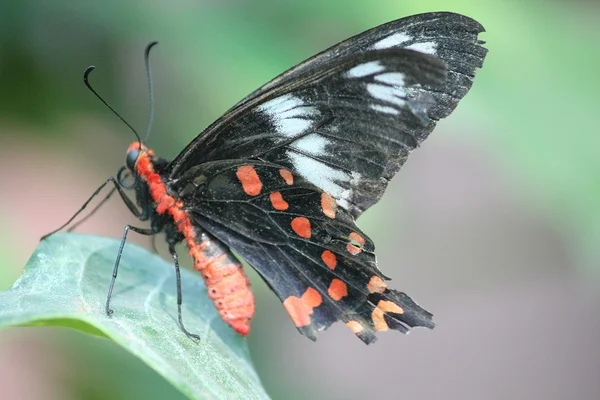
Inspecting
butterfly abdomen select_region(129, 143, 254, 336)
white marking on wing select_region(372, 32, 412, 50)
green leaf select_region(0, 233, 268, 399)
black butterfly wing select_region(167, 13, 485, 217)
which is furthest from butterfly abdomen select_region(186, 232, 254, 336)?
white marking on wing select_region(372, 32, 412, 50)

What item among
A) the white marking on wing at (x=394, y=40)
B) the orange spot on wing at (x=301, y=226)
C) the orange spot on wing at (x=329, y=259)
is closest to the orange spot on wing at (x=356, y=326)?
the orange spot on wing at (x=329, y=259)

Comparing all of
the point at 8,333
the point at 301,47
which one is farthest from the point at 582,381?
the point at 8,333

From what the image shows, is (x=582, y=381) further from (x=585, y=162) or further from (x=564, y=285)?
(x=585, y=162)

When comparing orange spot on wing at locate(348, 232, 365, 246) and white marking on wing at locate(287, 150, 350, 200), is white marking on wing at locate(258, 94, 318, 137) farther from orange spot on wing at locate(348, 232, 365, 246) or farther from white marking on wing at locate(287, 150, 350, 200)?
orange spot on wing at locate(348, 232, 365, 246)

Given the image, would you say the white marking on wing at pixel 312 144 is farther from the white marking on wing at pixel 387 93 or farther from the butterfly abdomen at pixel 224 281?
the butterfly abdomen at pixel 224 281

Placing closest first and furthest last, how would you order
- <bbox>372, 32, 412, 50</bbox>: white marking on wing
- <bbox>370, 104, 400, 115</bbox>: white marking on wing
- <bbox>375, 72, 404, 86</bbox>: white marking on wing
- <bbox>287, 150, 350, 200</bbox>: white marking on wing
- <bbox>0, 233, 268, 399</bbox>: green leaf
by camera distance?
<bbox>0, 233, 268, 399</bbox>: green leaf, <bbox>375, 72, 404, 86</bbox>: white marking on wing, <bbox>370, 104, 400, 115</bbox>: white marking on wing, <bbox>372, 32, 412, 50</bbox>: white marking on wing, <bbox>287, 150, 350, 200</bbox>: white marking on wing

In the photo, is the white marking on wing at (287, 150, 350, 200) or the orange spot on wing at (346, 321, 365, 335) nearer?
the white marking on wing at (287, 150, 350, 200)

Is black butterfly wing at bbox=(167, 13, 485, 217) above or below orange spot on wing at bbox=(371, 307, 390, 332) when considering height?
above

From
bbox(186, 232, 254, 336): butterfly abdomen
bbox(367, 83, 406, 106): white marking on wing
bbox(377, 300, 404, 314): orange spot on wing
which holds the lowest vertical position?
bbox(186, 232, 254, 336): butterfly abdomen
